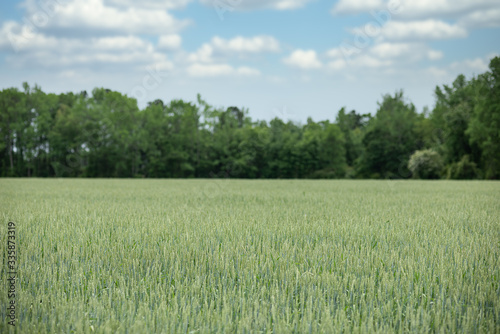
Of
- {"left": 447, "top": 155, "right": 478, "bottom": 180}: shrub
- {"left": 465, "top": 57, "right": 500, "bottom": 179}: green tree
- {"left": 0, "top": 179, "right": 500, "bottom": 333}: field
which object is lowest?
{"left": 0, "top": 179, "right": 500, "bottom": 333}: field

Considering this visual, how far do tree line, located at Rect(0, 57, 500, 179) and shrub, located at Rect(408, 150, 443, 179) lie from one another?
208 cm

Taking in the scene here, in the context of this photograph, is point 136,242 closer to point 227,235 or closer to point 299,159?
point 227,235

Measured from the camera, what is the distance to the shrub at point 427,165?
51.3 metres

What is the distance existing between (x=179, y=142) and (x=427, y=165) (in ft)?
115

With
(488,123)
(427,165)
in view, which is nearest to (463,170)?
(427,165)

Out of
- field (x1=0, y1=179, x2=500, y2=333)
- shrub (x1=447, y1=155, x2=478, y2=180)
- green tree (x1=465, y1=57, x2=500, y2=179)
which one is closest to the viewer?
field (x1=0, y1=179, x2=500, y2=333)

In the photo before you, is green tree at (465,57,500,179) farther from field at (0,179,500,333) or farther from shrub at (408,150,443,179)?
field at (0,179,500,333)

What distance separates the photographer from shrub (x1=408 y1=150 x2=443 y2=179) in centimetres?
5131

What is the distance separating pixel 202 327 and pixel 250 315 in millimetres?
335

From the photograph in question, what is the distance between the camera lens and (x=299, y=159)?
65.4 metres

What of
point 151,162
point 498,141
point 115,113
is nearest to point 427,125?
point 498,141

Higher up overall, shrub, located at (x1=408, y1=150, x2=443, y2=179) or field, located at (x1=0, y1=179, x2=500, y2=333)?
shrub, located at (x1=408, y1=150, x2=443, y2=179)

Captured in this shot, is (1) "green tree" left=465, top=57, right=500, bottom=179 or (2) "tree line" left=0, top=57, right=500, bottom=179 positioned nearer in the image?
(1) "green tree" left=465, top=57, right=500, bottom=179

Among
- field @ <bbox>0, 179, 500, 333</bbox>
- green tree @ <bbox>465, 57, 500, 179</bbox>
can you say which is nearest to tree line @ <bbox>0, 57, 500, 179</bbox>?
green tree @ <bbox>465, 57, 500, 179</bbox>
